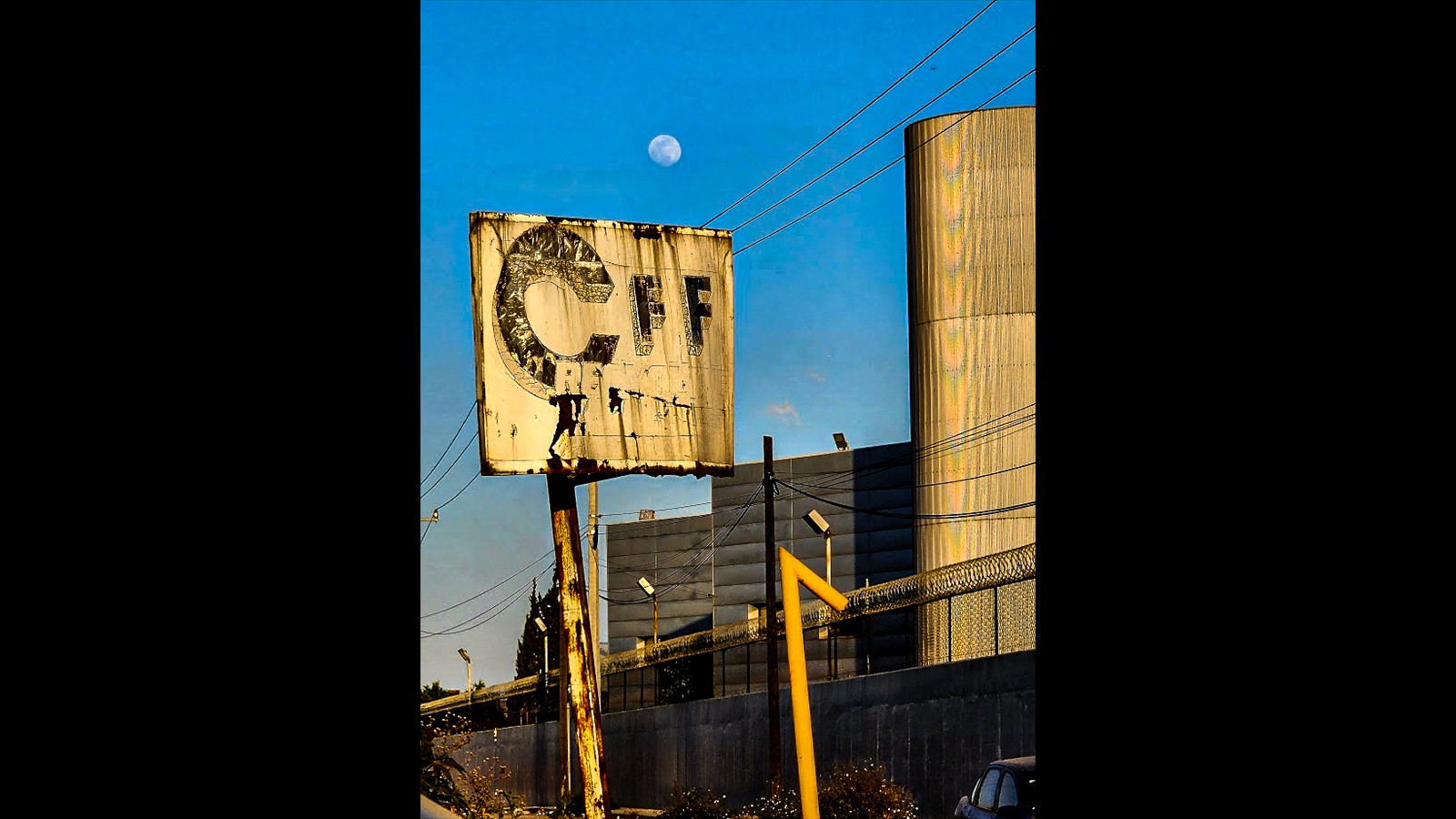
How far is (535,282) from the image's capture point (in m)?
21.5

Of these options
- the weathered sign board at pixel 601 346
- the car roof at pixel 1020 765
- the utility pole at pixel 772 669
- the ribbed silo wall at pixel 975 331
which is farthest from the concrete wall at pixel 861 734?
Result: the car roof at pixel 1020 765

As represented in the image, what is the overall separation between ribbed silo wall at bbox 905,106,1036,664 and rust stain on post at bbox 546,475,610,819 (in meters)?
27.7

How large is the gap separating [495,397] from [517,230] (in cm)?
231

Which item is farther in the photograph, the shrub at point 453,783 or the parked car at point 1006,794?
the shrub at point 453,783

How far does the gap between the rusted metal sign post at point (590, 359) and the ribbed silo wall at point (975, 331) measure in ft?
81.6

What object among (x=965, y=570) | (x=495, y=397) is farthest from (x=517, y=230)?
(x=965, y=570)

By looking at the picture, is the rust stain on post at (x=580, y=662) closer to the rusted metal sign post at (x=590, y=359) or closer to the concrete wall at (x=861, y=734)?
the rusted metal sign post at (x=590, y=359)

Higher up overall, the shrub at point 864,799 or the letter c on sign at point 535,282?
the letter c on sign at point 535,282

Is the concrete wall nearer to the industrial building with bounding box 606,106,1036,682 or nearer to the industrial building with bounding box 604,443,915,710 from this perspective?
the industrial building with bounding box 604,443,915,710

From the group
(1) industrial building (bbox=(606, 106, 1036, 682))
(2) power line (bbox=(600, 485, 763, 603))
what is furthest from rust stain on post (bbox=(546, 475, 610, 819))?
(2) power line (bbox=(600, 485, 763, 603))

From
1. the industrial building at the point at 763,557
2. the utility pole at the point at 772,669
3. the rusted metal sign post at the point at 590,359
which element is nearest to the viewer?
the rusted metal sign post at the point at 590,359

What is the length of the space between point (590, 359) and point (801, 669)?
11269 mm

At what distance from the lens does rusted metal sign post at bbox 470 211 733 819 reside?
831 inches

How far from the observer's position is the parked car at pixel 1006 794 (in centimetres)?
1402
